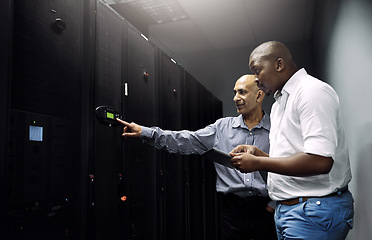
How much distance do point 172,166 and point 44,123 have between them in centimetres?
130

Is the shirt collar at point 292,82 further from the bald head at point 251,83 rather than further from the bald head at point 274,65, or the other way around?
the bald head at point 251,83

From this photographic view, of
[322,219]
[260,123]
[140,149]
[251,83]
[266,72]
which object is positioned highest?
[251,83]

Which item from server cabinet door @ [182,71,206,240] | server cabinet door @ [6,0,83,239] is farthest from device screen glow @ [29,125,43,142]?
server cabinet door @ [182,71,206,240]

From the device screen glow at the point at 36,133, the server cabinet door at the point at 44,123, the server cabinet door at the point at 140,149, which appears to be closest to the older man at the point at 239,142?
the server cabinet door at the point at 140,149

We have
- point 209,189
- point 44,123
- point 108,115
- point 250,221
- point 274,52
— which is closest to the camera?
→ point 44,123

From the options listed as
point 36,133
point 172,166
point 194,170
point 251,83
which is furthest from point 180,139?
point 194,170

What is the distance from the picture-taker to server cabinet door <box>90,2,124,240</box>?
134 centimetres

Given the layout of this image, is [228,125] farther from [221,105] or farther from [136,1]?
[221,105]

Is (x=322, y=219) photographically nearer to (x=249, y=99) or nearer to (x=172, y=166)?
(x=249, y=99)

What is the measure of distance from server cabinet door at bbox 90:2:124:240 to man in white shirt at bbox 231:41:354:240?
576mm

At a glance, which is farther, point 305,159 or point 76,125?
point 76,125

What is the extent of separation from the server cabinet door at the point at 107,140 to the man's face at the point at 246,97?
82 centimetres

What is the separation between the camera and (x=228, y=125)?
80.0 inches

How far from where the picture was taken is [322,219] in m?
1.04
